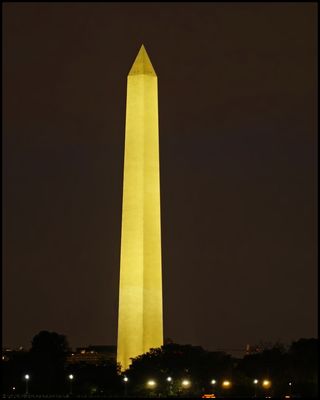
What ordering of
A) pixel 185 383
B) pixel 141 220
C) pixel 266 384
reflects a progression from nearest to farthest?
pixel 141 220
pixel 185 383
pixel 266 384

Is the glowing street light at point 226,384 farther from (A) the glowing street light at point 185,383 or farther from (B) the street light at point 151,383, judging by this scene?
(B) the street light at point 151,383

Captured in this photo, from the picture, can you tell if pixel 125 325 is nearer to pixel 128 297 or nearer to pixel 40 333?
pixel 128 297

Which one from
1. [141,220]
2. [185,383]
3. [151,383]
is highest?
[141,220]

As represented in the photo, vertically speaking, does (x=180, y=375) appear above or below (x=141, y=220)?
below

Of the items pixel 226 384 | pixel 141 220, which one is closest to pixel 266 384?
pixel 226 384

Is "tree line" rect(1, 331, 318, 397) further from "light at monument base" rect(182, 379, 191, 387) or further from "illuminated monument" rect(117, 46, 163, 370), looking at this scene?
"illuminated monument" rect(117, 46, 163, 370)

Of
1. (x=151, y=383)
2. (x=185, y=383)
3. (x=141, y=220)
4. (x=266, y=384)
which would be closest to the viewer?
(x=141, y=220)

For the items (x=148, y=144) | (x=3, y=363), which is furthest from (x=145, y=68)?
(x=3, y=363)

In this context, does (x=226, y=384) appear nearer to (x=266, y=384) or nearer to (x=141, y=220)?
(x=266, y=384)

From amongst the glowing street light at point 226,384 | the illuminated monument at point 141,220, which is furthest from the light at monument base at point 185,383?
the illuminated monument at point 141,220
